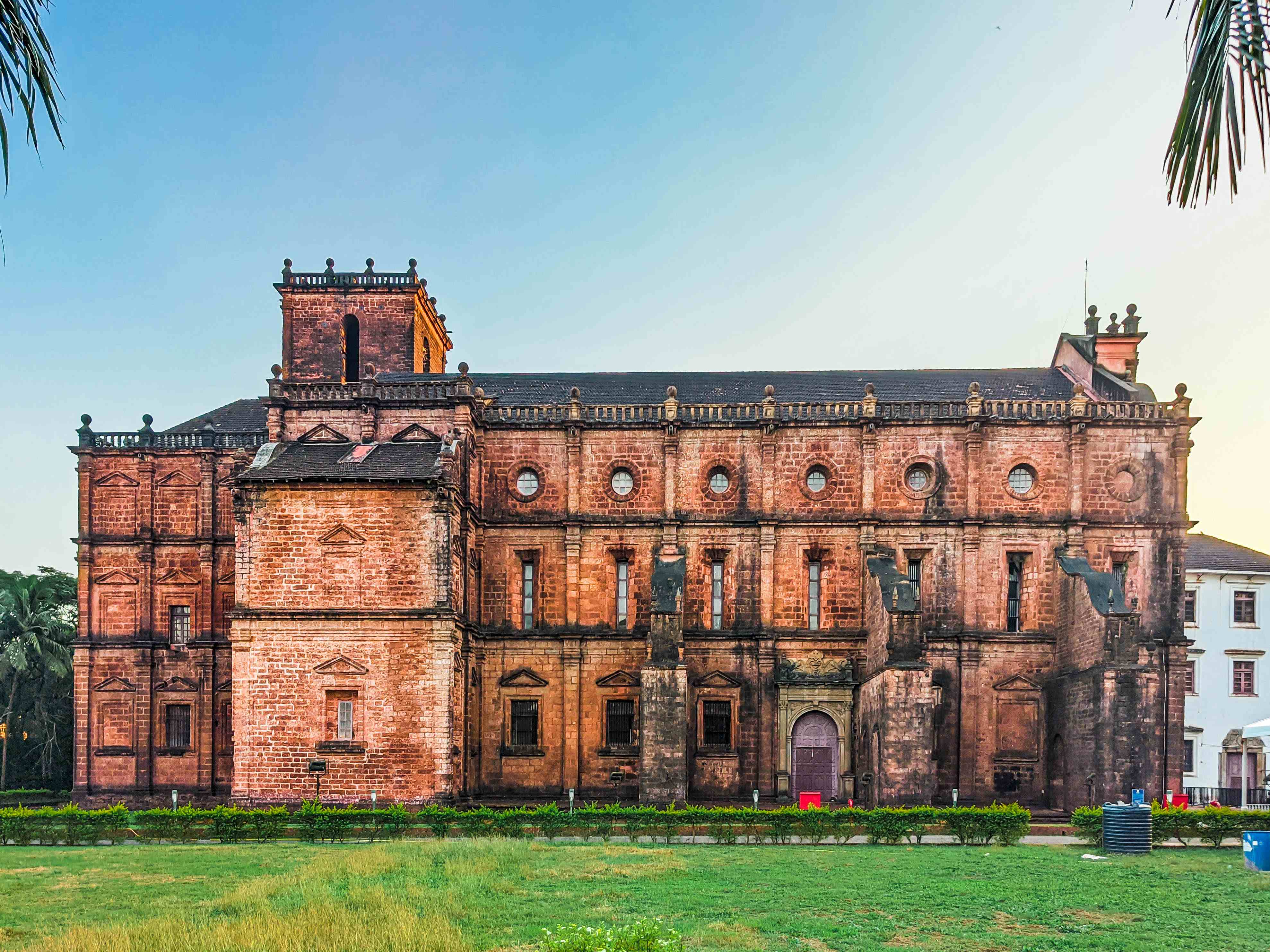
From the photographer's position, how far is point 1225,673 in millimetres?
41938

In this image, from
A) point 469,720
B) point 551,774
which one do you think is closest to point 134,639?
point 469,720

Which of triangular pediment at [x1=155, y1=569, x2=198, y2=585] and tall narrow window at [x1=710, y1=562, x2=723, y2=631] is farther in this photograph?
triangular pediment at [x1=155, y1=569, x2=198, y2=585]

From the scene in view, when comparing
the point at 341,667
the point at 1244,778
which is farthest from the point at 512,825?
the point at 1244,778

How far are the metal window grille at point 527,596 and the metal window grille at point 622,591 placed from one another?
2.89 m

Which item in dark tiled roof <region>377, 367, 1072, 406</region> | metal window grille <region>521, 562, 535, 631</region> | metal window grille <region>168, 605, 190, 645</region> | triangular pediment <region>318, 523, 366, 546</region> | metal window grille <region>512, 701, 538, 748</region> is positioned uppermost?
dark tiled roof <region>377, 367, 1072, 406</region>

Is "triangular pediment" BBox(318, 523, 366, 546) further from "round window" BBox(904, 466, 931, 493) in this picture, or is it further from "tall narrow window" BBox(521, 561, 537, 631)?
"round window" BBox(904, 466, 931, 493)

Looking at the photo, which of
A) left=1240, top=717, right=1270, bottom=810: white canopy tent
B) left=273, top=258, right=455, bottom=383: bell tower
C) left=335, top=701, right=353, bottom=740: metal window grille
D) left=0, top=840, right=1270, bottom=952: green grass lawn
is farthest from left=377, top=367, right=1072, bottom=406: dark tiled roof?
→ left=0, top=840, right=1270, bottom=952: green grass lawn

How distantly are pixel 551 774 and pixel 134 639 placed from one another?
16.3m

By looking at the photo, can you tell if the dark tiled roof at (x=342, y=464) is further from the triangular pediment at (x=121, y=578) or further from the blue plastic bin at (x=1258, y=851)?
the blue plastic bin at (x=1258, y=851)

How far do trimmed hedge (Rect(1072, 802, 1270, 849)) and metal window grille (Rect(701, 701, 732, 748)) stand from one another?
1232cm

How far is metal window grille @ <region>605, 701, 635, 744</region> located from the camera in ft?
113

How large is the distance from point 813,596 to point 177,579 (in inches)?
906

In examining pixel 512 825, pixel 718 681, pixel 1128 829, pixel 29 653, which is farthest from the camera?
pixel 29 653

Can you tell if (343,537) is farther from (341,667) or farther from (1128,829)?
(1128,829)
